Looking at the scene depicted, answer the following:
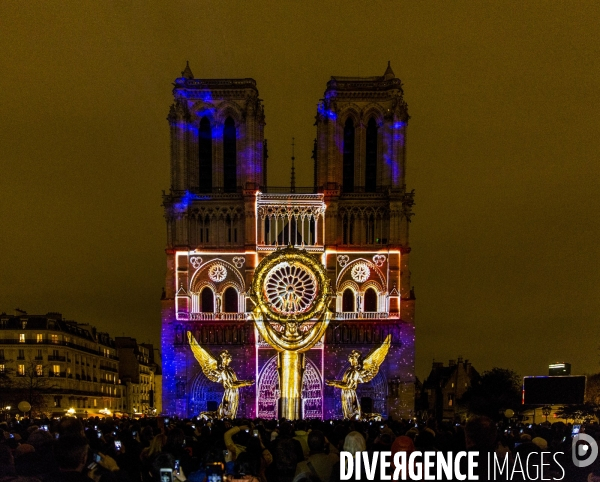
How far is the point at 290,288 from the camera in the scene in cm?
6456

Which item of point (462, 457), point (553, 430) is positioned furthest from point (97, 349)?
point (462, 457)

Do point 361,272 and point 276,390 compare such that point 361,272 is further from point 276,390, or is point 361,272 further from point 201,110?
point 201,110

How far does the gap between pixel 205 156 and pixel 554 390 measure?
36184 mm

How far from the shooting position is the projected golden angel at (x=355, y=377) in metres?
61.8

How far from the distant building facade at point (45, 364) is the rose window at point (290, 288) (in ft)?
74.5

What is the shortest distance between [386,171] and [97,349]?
43330 mm

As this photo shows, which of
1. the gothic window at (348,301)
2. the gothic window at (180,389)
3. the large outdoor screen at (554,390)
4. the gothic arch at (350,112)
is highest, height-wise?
the gothic arch at (350,112)

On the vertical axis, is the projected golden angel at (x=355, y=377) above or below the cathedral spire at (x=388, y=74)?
below

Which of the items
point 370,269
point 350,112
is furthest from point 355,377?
point 350,112

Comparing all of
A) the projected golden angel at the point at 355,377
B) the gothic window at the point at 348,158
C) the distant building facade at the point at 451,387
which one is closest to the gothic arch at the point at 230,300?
the projected golden angel at the point at 355,377

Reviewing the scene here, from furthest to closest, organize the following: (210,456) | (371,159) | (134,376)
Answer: (134,376) < (371,159) < (210,456)

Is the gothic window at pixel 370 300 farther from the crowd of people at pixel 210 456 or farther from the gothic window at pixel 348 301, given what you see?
the crowd of people at pixel 210 456

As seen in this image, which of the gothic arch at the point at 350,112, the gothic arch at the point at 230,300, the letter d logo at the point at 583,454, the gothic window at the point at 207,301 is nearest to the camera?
the letter d logo at the point at 583,454

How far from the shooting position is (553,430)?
81.7 ft
